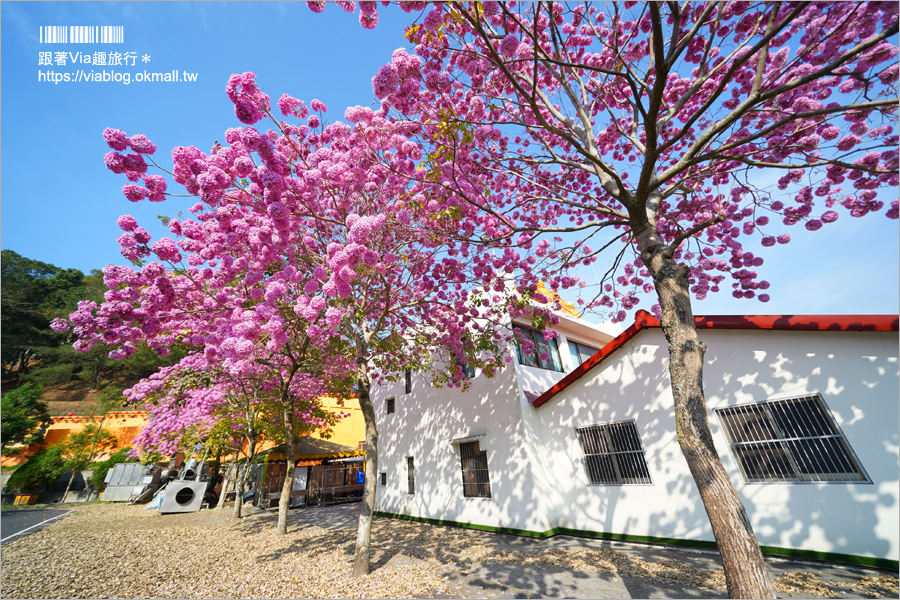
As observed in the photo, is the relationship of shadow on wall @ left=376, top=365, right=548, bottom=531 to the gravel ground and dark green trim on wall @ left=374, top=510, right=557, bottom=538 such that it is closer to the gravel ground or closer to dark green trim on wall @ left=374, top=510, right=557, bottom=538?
dark green trim on wall @ left=374, top=510, right=557, bottom=538

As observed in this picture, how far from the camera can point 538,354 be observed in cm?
1064

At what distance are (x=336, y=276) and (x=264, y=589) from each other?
16.0ft

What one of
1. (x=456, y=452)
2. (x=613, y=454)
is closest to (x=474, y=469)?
(x=456, y=452)

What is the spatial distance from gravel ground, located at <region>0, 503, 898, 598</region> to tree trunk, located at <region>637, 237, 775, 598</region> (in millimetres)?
2526

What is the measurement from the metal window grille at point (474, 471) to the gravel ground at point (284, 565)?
108 centimetres

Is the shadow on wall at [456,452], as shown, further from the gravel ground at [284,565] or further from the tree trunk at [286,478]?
the tree trunk at [286,478]

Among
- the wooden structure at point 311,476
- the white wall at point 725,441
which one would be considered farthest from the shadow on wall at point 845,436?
the wooden structure at point 311,476

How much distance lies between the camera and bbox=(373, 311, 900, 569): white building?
5.13 m

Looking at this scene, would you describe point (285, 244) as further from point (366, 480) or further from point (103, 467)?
point (103, 467)

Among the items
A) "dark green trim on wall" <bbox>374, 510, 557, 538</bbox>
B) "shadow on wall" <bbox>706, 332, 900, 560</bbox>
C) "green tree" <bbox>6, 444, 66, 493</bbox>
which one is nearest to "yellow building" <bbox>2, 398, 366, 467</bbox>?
"green tree" <bbox>6, 444, 66, 493</bbox>


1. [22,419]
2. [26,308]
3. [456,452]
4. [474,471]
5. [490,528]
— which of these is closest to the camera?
[490,528]

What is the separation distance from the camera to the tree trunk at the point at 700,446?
2879 millimetres

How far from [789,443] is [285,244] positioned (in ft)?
29.2

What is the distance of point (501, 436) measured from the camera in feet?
30.3
